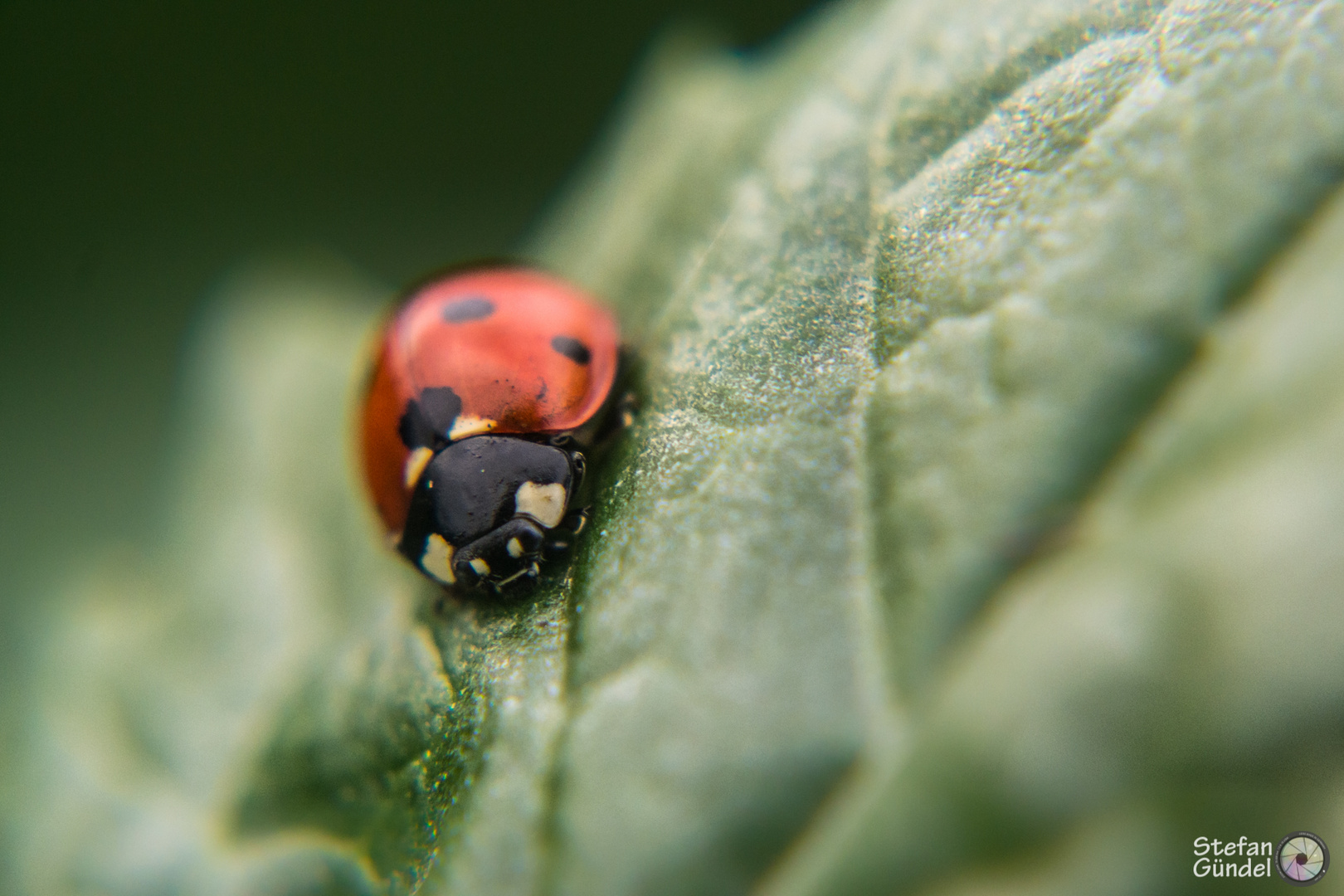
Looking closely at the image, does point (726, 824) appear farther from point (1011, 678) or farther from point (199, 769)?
point (199, 769)

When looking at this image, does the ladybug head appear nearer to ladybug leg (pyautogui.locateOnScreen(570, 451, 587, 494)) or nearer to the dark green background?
ladybug leg (pyautogui.locateOnScreen(570, 451, 587, 494))

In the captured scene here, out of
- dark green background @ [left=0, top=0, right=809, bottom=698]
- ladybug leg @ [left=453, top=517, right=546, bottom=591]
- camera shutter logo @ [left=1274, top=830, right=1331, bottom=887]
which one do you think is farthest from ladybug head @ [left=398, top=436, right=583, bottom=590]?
dark green background @ [left=0, top=0, right=809, bottom=698]

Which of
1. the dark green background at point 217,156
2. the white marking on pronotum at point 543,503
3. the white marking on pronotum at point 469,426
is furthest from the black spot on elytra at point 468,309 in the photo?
the dark green background at point 217,156

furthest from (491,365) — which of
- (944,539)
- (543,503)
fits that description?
(944,539)

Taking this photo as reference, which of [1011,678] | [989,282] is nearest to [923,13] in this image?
[989,282]

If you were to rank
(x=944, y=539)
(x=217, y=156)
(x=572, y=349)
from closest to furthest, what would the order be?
(x=944, y=539) < (x=572, y=349) < (x=217, y=156)

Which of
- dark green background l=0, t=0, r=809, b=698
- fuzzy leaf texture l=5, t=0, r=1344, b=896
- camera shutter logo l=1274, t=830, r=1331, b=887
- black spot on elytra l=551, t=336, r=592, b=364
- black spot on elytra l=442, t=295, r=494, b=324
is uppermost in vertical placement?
dark green background l=0, t=0, r=809, b=698

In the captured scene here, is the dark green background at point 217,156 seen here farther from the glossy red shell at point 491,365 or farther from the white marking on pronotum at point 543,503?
the white marking on pronotum at point 543,503

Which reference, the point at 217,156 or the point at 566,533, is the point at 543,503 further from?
the point at 217,156
